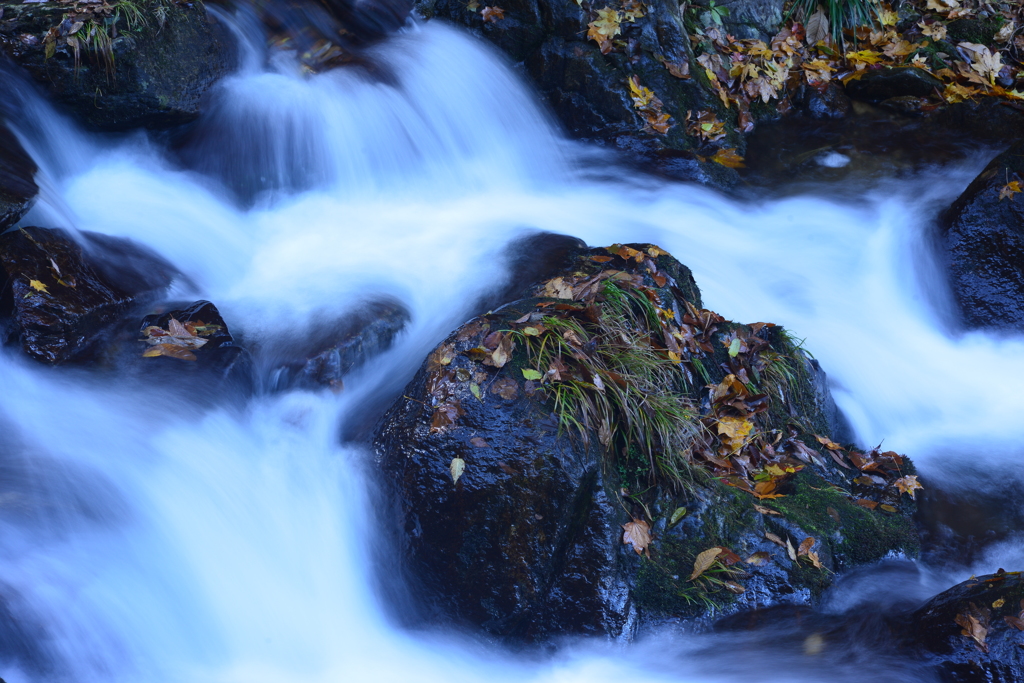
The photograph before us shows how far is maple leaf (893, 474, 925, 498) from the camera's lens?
4.18 m

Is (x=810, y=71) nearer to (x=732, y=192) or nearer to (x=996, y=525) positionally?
(x=732, y=192)

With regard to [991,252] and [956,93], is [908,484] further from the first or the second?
[956,93]

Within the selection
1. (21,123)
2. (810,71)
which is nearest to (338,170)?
(21,123)

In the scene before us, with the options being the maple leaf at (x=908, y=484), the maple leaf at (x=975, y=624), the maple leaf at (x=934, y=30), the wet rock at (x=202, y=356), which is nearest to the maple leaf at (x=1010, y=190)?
the maple leaf at (x=908, y=484)

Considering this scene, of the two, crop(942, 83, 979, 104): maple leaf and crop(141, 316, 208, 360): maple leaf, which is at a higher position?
crop(942, 83, 979, 104): maple leaf

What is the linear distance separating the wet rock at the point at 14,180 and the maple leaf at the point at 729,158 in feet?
17.5

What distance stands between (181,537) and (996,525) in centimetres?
423

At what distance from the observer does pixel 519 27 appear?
281 inches

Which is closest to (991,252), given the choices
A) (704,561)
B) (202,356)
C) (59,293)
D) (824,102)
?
(824,102)

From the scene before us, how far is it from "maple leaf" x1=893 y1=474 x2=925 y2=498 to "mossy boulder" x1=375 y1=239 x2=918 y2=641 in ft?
0.30

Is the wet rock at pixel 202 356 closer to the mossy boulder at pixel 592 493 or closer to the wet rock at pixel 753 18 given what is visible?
the mossy boulder at pixel 592 493

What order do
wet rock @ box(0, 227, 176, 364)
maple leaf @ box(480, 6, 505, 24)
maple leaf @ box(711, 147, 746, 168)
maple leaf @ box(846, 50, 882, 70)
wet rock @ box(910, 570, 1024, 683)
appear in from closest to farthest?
1. wet rock @ box(910, 570, 1024, 683)
2. wet rock @ box(0, 227, 176, 364)
3. maple leaf @ box(711, 147, 746, 168)
4. maple leaf @ box(480, 6, 505, 24)
5. maple leaf @ box(846, 50, 882, 70)

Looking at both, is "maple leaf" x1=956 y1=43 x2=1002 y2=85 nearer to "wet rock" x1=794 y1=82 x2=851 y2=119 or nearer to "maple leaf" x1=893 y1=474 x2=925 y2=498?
"wet rock" x1=794 y1=82 x2=851 y2=119

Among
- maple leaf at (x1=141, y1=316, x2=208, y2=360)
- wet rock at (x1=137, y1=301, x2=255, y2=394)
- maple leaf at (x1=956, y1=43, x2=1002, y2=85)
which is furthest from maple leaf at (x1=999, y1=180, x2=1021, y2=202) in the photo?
maple leaf at (x1=141, y1=316, x2=208, y2=360)
